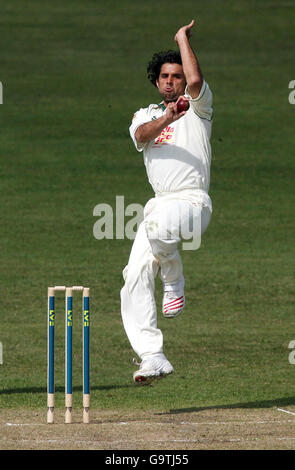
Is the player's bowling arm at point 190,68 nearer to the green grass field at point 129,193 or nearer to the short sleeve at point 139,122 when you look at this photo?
the short sleeve at point 139,122

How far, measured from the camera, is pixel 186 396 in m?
11.2

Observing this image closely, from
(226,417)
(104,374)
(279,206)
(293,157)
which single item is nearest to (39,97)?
(293,157)

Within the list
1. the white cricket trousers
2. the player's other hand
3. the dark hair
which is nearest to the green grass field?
the white cricket trousers

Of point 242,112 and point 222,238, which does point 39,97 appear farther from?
point 222,238

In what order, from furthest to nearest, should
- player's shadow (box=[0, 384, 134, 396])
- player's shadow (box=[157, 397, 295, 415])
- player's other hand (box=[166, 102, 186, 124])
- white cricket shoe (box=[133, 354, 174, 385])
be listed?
player's shadow (box=[0, 384, 134, 396])
player's shadow (box=[157, 397, 295, 415])
white cricket shoe (box=[133, 354, 174, 385])
player's other hand (box=[166, 102, 186, 124])

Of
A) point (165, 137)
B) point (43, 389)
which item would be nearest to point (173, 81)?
point (165, 137)

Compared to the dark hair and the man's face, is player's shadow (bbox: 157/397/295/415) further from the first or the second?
the dark hair

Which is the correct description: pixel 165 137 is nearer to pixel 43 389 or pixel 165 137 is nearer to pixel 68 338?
pixel 68 338

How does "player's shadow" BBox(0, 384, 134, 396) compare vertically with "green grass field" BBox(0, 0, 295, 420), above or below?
below

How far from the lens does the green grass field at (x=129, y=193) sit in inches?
522

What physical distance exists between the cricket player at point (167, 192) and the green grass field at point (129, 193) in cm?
128

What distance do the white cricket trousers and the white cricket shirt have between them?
133 millimetres

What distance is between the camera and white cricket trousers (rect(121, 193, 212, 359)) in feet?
29.8

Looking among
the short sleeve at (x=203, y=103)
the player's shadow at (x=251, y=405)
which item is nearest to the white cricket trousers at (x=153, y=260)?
the short sleeve at (x=203, y=103)
